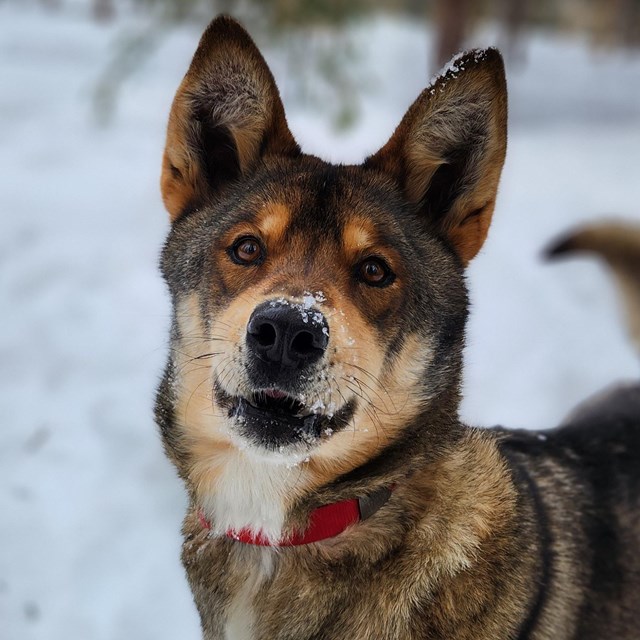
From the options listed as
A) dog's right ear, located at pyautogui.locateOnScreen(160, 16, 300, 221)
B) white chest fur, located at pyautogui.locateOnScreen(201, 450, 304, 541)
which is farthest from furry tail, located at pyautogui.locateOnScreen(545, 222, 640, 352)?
white chest fur, located at pyautogui.locateOnScreen(201, 450, 304, 541)

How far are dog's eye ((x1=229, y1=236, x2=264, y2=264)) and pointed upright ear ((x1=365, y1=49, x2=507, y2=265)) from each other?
54 cm

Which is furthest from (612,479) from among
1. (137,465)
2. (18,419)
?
(18,419)

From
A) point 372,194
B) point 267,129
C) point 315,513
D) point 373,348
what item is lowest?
point 315,513

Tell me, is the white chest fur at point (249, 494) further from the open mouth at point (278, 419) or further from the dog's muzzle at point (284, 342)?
the dog's muzzle at point (284, 342)

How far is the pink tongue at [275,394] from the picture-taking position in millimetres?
2168

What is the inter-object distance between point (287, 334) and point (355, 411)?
1.25 ft

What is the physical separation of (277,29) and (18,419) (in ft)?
19.9

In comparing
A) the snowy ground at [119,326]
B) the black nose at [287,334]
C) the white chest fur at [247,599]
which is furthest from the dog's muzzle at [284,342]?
the snowy ground at [119,326]

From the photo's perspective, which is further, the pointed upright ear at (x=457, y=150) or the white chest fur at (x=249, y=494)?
the pointed upright ear at (x=457, y=150)

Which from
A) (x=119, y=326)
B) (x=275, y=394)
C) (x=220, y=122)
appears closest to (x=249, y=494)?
(x=275, y=394)

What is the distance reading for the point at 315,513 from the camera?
91.1 inches

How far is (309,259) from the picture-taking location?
7.92ft

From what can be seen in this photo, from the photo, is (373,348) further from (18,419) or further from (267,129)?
(18,419)

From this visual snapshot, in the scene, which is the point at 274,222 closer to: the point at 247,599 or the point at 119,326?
the point at 247,599
